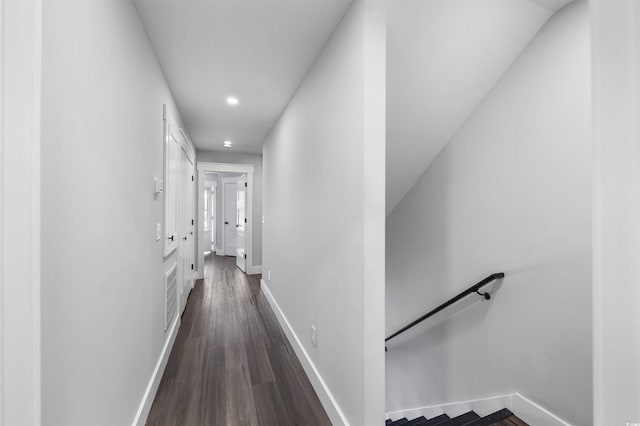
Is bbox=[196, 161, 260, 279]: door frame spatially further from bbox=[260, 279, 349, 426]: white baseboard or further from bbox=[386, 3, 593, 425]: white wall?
bbox=[386, 3, 593, 425]: white wall

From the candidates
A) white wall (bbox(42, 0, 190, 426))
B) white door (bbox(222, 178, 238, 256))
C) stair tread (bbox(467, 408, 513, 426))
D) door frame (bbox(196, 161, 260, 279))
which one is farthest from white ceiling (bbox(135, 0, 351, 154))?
white door (bbox(222, 178, 238, 256))

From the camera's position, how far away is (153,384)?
1.75m

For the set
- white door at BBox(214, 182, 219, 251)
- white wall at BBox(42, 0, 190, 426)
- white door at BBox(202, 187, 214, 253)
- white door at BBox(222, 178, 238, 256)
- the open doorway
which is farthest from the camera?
white door at BBox(202, 187, 214, 253)

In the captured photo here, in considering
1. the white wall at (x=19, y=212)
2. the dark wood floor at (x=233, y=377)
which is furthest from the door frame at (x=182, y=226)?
the white wall at (x=19, y=212)

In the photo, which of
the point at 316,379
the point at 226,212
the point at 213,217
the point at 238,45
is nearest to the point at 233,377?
the point at 316,379

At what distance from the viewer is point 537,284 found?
1570mm

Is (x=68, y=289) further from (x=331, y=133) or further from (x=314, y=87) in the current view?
(x=314, y=87)

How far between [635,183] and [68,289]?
4.57 ft

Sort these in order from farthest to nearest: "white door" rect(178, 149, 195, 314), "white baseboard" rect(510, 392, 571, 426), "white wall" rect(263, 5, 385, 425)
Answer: "white door" rect(178, 149, 195, 314), "white baseboard" rect(510, 392, 571, 426), "white wall" rect(263, 5, 385, 425)

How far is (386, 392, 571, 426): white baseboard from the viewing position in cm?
151

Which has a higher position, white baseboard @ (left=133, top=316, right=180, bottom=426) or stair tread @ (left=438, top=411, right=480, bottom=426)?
white baseboard @ (left=133, top=316, right=180, bottom=426)

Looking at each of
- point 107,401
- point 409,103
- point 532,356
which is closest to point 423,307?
point 532,356

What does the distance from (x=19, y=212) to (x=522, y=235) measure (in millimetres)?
2230

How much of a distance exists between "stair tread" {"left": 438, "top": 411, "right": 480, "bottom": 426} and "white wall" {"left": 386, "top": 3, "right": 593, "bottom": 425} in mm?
151
